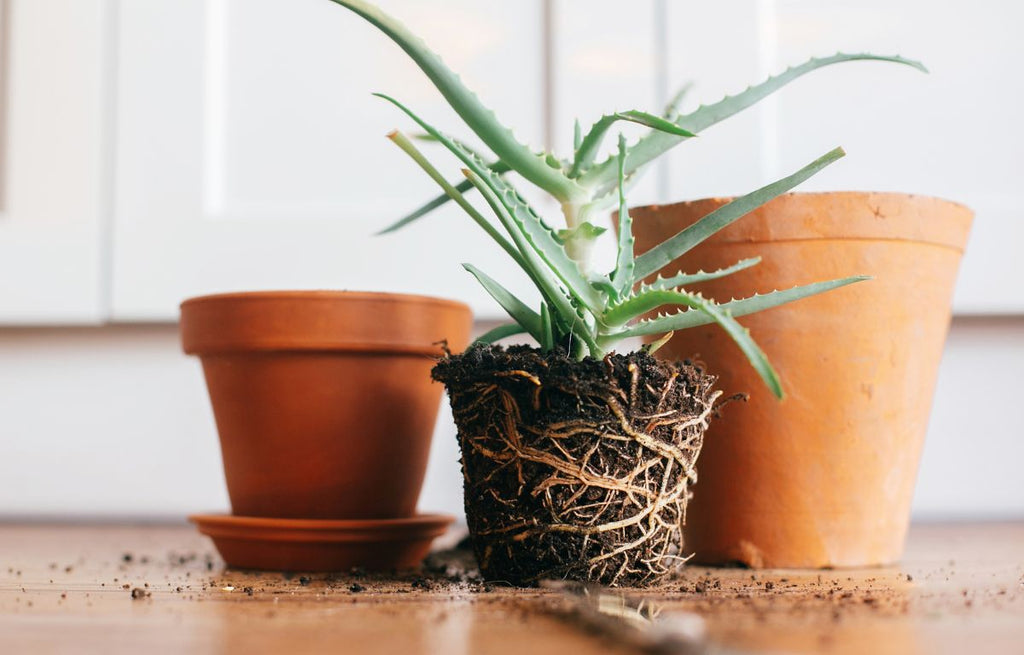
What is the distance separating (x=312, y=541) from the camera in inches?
27.0

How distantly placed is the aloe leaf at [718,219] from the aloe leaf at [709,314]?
0.16 feet

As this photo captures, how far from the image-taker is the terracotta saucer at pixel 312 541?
68cm

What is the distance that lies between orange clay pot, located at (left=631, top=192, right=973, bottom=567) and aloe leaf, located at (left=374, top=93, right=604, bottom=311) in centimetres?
18

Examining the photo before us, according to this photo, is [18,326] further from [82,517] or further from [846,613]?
[846,613]

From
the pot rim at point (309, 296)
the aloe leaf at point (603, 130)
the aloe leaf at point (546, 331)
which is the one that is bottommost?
the aloe leaf at point (546, 331)

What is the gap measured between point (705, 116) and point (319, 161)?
0.62 metres

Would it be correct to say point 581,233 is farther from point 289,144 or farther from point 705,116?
point 289,144

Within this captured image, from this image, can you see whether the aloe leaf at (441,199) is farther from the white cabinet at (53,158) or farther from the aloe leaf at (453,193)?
the white cabinet at (53,158)

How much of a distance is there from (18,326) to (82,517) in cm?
26

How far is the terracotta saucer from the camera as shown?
68 cm

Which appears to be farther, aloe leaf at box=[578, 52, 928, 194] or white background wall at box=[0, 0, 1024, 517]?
white background wall at box=[0, 0, 1024, 517]

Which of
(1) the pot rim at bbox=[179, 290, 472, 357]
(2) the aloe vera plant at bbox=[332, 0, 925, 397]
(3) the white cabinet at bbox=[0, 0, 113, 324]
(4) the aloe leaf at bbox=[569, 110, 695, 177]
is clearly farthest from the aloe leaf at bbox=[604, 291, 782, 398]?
(3) the white cabinet at bbox=[0, 0, 113, 324]

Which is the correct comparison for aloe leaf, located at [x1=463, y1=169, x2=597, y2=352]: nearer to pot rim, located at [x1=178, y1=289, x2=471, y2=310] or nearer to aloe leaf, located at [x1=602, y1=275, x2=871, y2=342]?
aloe leaf, located at [x1=602, y1=275, x2=871, y2=342]

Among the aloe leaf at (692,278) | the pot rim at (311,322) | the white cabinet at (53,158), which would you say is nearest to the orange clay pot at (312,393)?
the pot rim at (311,322)
